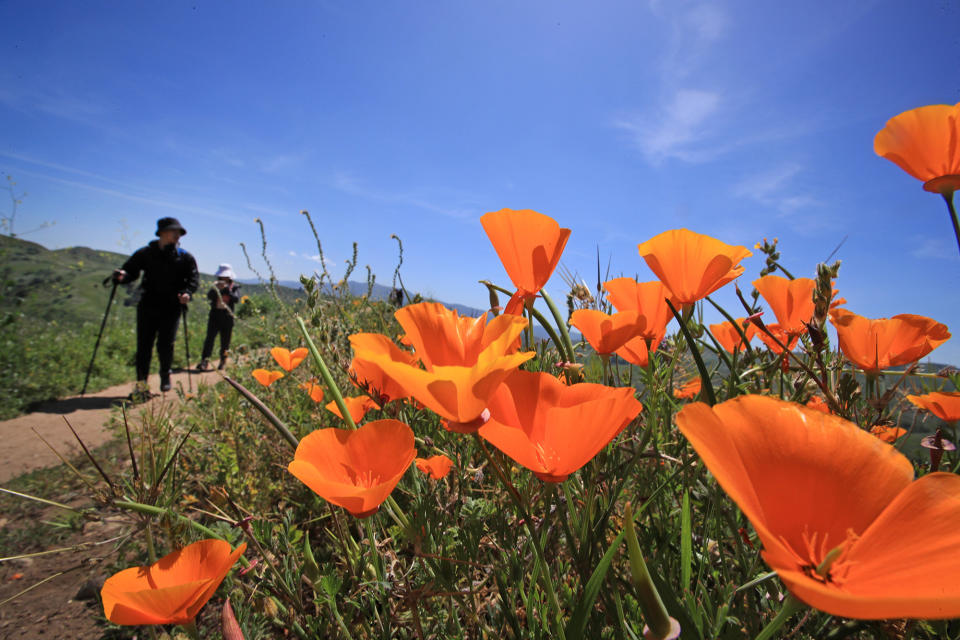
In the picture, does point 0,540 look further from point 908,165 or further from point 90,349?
point 90,349

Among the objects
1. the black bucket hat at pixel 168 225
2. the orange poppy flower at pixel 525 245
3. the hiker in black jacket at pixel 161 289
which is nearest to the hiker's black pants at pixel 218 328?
the hiker in black jacket at pixel 161 289

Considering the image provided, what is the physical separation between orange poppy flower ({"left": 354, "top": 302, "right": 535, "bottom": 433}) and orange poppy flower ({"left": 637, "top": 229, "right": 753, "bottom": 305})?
0.31 metres

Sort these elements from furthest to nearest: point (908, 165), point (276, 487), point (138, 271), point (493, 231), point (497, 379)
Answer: point (138, 271) → point (276, 487) → point (908, 165) → point (493, 231) → point (497, 379)

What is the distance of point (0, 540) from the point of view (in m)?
2.39

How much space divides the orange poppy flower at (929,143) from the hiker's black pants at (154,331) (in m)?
6.70

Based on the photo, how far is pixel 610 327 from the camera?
75cm

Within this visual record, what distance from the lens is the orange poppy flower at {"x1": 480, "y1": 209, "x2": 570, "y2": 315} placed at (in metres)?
0.69

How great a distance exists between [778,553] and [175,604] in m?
0.81

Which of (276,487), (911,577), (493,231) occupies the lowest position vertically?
(276,487)

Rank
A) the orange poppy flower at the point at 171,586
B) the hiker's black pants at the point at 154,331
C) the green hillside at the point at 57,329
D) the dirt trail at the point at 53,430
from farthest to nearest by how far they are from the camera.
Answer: the green hillside at the point at 57,329, the hiker's black pants at the point at 154,331, the dirt trail at the point at 53,430, the orange poppy flower at the point at 171,586

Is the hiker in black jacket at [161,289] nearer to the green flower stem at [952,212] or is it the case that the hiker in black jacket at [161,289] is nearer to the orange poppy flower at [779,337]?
the orange poppy flower at [779,337]

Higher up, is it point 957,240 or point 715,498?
point 957,240

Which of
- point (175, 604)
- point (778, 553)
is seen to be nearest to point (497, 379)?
point (778, 553)

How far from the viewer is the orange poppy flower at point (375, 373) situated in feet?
1.79
